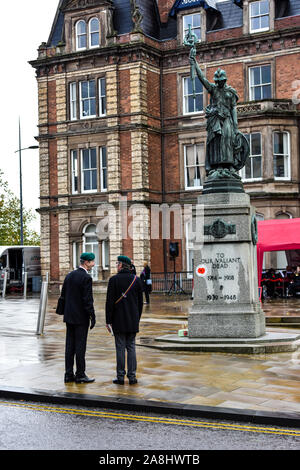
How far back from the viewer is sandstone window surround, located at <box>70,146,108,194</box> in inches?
1442

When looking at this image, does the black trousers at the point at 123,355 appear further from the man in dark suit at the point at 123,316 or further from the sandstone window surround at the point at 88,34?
the sandstone window surround at the point at 88,34

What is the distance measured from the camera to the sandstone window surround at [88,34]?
36812 millimetres

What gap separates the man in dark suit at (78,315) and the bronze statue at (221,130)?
473 centimetres

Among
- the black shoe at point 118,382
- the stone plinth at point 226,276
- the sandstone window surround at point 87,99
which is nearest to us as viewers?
the black shoe at point 118,382

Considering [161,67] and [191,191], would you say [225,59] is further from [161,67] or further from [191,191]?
[191,191]

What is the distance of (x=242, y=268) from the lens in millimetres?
12852

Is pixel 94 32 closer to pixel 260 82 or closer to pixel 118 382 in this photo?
pixel 260 82

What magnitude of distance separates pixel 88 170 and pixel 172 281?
8.17 metres

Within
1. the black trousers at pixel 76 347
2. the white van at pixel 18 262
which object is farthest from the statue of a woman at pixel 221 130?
the white van at pixel 18 262

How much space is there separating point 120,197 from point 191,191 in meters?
3.95

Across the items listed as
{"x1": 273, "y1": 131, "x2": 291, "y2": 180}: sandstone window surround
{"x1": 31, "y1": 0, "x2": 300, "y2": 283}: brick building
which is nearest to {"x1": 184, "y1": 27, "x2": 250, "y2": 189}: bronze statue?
{"x1": 31, "y1": 0, "x2": 300, "y2": 283}: brick building

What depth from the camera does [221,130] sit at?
534 inches

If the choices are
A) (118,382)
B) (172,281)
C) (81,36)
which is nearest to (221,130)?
(118,382)
